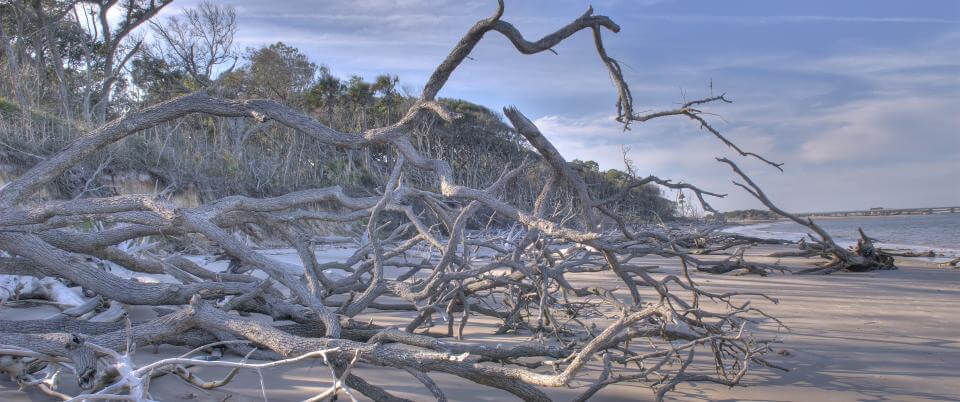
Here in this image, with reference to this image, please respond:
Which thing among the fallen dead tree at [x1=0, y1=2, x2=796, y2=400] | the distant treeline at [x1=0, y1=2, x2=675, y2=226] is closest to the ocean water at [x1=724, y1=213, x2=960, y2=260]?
the distant treeline at [x1=0, y1=2, x2=675, y2=226]

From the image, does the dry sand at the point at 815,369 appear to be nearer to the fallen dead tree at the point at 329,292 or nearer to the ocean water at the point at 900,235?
the fallen dead tree at the point at 329,292

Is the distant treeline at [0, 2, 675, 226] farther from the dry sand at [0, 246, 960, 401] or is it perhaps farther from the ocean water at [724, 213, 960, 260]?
the ocean water at [724, 213, 960, 260]

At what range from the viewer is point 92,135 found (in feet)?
10.6

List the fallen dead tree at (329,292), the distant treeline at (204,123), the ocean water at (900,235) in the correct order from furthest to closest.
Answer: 1. the ocean water at (900,235)
2. the distant treeline at (204,123)
3. the fallen dead tree at (329,292)

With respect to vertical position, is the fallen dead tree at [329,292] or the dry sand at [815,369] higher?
the fallen dead tree at [329,292]

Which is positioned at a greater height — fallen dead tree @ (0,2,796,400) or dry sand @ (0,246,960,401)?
fallen dead tree @ (0,2,796,400)

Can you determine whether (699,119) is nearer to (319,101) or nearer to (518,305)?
(518,305)

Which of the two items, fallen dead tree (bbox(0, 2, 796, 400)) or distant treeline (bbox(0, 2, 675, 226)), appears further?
distant treeline (bbox(0, 2, 675, 226))

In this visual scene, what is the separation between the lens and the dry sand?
107 inches

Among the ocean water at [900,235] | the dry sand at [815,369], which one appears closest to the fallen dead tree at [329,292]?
the dry sand at [815,369]

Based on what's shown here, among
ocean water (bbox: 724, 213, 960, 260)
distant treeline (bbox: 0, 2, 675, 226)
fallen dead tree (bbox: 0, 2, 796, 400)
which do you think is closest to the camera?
fallen dead tree (bbox: 0, 2, 796, 400)

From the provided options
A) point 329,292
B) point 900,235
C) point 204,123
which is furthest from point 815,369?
point 900,235

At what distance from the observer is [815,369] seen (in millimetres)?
3324

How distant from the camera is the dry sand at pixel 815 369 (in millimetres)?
2721
